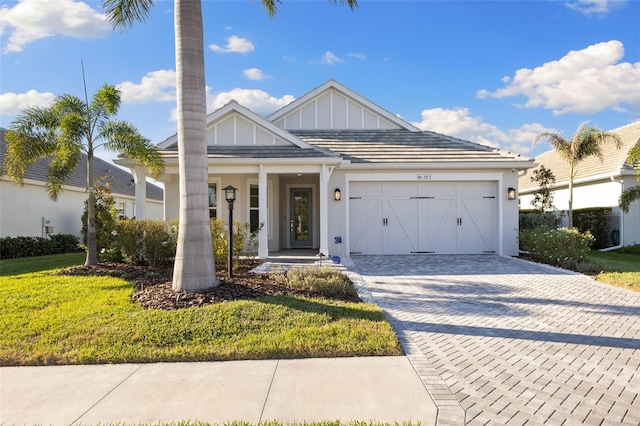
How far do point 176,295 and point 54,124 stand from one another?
6770 mm

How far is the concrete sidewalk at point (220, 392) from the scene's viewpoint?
3.33 meters

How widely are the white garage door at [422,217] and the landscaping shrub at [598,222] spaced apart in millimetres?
5998

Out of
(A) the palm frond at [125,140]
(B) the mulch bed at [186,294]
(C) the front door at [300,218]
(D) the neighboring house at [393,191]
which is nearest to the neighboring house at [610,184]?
(D) the neighboring house at [393,191]

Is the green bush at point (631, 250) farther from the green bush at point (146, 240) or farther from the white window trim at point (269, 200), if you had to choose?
the green bush at point (146, 240)

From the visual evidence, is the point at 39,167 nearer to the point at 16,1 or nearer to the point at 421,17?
the point at 16,1

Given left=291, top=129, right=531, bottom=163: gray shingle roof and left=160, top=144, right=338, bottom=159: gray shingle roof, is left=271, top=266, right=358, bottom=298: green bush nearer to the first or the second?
left=160, top=144, right=338, bottom=159: gray shingle roof

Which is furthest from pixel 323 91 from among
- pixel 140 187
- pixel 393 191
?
pixel 140 187

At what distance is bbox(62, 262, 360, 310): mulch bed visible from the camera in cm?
636

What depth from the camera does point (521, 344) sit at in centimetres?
491

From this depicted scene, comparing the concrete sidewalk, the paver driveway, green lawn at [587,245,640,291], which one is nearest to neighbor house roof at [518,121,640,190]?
green lawn at [587,245,640,291]

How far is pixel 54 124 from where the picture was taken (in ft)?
33.2

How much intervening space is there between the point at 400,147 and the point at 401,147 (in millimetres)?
39

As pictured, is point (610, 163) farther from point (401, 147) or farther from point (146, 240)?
point (146, 240)

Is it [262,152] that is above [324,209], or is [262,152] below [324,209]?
above
